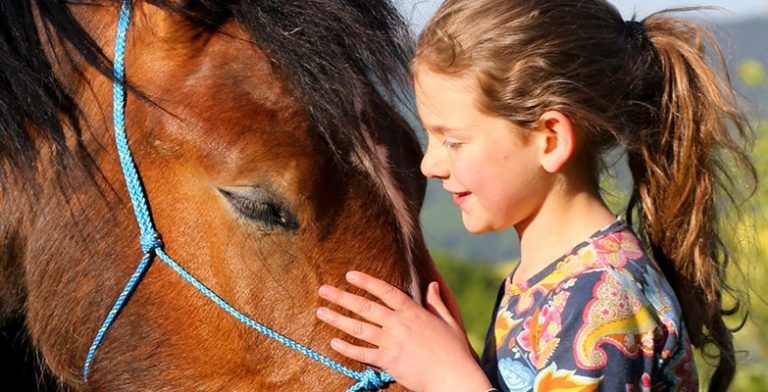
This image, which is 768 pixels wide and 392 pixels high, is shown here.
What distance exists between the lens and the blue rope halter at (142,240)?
1.86 meters

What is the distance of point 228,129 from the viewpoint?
1883 mm

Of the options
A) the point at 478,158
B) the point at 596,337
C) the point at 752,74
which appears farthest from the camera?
the point at 752,74

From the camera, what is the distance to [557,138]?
173 cm

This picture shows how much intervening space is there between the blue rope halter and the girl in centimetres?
12

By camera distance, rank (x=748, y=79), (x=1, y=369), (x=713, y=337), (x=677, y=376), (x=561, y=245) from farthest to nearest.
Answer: (x=748, y=79), (x=1, y=369), (x=713, y=337), (x=561, y=245), (x=677, y=376)

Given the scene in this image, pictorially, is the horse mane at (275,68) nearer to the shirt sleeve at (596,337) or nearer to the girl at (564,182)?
the girl at (564,182)

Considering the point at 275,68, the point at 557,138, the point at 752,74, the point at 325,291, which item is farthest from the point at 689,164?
the point at 752,74

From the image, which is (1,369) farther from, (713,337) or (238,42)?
(713,337)

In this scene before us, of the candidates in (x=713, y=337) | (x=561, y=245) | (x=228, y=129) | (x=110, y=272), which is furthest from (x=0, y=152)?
(x=713, y=337)

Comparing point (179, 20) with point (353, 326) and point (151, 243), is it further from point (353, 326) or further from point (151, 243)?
point (353, 326)

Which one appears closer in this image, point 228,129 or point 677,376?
point 677,376

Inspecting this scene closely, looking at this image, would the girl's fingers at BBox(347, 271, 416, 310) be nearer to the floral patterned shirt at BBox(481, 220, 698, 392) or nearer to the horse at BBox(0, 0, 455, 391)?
the horse at BBox(0, 0, 455, 391)

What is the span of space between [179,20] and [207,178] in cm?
34

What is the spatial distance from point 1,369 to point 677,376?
1.59 meters
